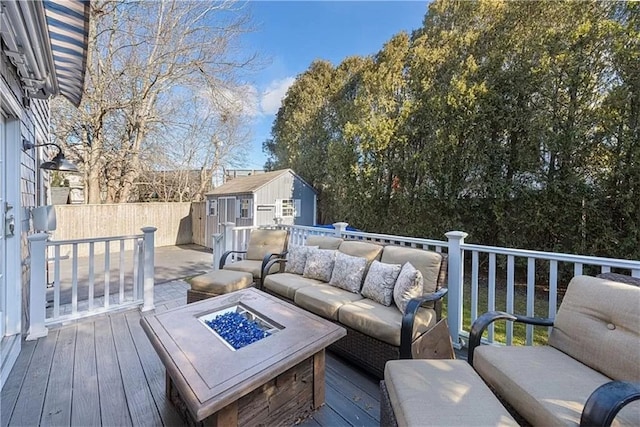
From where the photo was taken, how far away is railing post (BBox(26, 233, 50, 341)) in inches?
118

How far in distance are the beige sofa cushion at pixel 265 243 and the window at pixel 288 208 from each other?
6629 mm

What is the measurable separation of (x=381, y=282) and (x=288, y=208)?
9050 millimetres

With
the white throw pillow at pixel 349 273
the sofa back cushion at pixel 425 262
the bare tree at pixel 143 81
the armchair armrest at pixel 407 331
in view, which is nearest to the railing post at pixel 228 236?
the white throw pillow at pixel 349 273

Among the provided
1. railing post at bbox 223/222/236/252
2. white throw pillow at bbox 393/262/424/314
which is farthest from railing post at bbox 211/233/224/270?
white throw pillow at bbox 393/262/424/314

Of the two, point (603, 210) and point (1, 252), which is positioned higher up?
point (603, 210)

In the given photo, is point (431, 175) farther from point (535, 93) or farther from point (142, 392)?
point (142, 392)

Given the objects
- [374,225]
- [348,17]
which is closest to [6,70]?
[348,17]

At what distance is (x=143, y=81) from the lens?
9.64m

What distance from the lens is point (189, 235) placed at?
12.3 meters

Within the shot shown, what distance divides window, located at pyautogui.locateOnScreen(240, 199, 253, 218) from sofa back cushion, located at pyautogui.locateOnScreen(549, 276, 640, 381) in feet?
31.4

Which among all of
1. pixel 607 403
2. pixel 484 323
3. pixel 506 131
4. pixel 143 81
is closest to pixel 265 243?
pixel 484 323

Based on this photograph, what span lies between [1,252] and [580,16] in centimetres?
876

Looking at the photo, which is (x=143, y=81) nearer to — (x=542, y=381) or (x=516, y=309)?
(x=516, y=309)

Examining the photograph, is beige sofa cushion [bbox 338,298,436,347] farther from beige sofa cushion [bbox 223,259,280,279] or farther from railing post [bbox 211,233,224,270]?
railing post [bbox 211,233,224,270]
